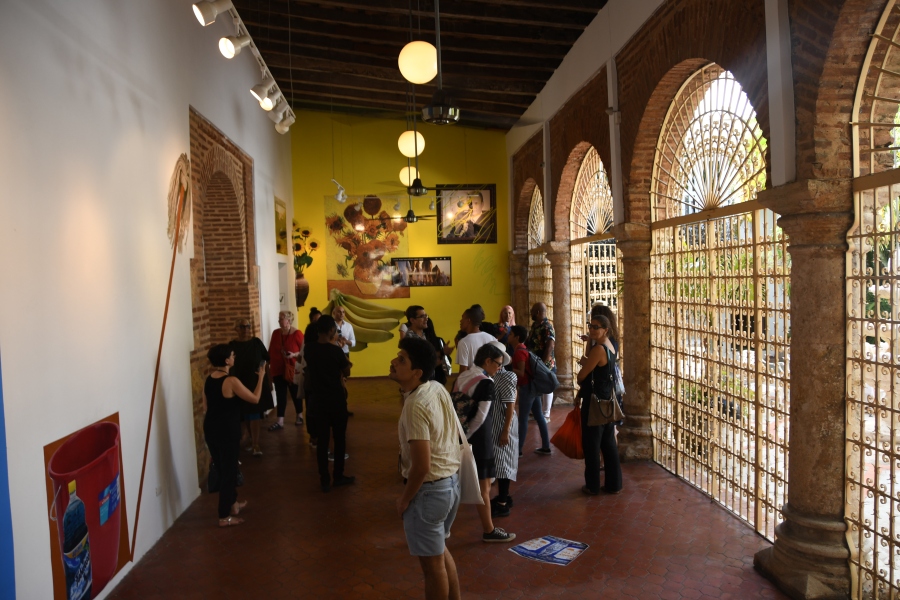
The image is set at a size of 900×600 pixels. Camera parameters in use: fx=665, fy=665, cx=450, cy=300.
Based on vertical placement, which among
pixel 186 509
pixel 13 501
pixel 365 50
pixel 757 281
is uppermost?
pixel 365 50

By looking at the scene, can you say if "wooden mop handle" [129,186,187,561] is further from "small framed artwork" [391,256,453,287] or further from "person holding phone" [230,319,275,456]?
"small framed artwork" [391,256,453,287]

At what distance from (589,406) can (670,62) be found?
300 cm

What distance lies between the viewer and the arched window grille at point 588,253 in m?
9.13

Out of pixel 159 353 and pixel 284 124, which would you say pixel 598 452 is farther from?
pixel 284 124

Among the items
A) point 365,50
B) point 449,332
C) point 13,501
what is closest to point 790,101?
point 13,501

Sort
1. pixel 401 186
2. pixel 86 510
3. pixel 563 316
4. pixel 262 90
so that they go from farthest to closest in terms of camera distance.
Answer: pixel 401 186 < pixel 563 316 < pixel 262 90 < pixel 86 510

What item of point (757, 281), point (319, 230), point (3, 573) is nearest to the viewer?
point (3, 573)

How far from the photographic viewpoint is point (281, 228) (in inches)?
476

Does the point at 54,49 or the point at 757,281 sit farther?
the point at 757,281

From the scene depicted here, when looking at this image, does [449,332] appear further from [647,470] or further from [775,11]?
[775,11]

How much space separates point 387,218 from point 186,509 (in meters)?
8.95

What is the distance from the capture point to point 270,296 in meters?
10.6

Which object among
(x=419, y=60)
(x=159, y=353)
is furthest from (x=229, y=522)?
(x=419, y=60)

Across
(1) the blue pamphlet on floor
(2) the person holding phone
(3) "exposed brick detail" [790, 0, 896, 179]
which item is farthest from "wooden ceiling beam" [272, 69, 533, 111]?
Result: (1) the blue pamphlet on floor
